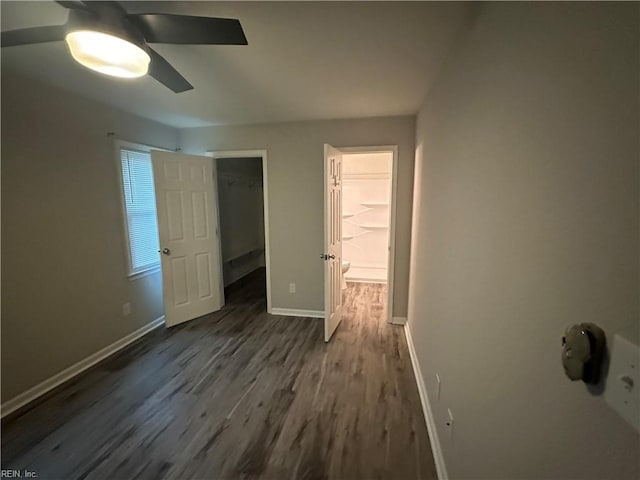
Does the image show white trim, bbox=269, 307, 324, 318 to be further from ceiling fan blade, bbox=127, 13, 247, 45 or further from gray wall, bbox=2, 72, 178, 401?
ceiling fan blade, bbox=127, 13, 247, 45

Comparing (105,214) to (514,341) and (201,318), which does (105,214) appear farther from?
(514,341)

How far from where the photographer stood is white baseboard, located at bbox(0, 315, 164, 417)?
6.55ft

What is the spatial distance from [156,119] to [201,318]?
8.08 ft

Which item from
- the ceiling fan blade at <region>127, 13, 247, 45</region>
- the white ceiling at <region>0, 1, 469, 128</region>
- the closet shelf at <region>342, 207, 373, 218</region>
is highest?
the white ceiling at <region>0, 1, 469, 128</region>

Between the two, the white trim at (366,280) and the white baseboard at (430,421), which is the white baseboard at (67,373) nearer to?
the white baseboard at (430,421)

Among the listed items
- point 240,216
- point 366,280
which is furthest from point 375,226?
point 240,216

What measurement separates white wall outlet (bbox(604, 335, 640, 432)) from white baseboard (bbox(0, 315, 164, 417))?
321 cm

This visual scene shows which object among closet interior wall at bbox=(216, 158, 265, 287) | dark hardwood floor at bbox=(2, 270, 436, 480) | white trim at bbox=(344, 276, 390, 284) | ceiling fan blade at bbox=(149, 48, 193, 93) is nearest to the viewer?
ceiling fan blade at bbox=(149, 48, 193, 93)

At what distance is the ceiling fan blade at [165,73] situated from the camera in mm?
1485

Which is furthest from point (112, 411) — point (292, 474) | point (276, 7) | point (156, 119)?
point (156, 119)

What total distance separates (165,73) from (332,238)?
1955mm

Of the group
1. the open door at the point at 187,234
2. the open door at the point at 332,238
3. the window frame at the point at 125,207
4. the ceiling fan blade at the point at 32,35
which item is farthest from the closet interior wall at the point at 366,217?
the ceiling fan blade at the point at 32,35

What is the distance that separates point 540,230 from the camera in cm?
72

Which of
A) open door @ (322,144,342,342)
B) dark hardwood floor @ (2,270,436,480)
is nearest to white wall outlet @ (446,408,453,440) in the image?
dark hardwood floor @ (2,270,436,480)
